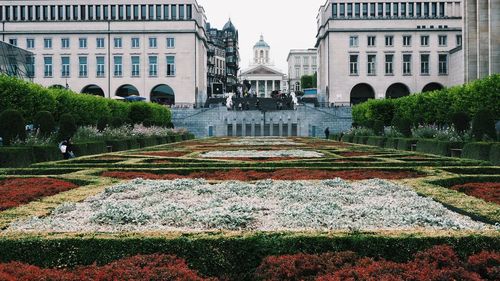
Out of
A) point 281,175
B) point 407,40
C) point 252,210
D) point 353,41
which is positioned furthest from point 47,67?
point 252,210

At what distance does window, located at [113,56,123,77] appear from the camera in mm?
87562

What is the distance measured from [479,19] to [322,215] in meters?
41.6

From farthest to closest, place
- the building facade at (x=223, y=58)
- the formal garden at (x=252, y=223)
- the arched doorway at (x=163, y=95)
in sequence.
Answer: the building facade at (x=223, y=58), the arched doorway at (x=163, y=95), the formal garden at (x=252, y=223)

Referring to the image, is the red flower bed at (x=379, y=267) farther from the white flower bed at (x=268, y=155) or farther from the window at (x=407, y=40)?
the window at (x=407, y=40)

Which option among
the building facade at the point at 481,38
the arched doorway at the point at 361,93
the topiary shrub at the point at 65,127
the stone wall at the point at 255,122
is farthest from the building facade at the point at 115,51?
the topiary shrub at the point at 65,127

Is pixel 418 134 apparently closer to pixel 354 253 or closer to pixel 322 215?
pixel 322 215

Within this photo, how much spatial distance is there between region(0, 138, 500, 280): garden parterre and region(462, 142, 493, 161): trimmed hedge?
25.1ft

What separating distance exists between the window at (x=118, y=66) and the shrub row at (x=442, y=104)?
44140 millimetres

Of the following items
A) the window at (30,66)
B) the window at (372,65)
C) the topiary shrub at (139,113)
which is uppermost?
the window at (372,65)

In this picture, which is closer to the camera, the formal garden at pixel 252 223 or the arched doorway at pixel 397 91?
the formal garden at pixel 252 223

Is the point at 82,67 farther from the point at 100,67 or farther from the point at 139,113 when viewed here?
the point at 139,113

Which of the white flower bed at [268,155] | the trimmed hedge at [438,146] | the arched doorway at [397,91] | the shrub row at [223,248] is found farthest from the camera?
the arched doorway at [397,91]

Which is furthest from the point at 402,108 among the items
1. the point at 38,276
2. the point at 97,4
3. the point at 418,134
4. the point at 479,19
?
the point at 97,4

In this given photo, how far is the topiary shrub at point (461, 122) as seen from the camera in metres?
28.7
